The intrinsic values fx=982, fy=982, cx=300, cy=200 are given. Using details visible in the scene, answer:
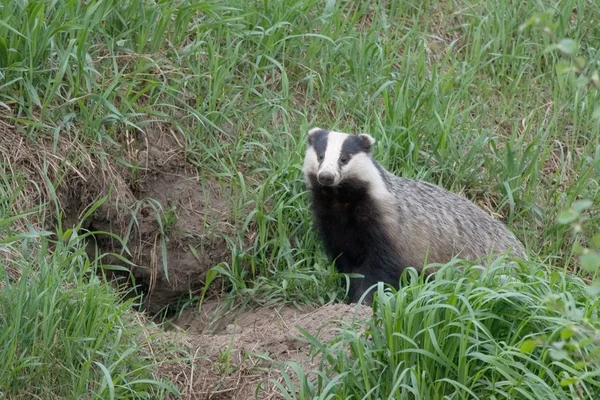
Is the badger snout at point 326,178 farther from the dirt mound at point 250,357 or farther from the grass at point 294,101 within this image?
the dirt mound at point 250,357

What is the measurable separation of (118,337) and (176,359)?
266 millimetres

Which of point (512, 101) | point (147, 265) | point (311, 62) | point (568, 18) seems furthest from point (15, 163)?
point (568, 18)

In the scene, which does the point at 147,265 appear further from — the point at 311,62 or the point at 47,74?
the point at 311,62

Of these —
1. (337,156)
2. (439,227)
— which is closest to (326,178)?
(337,156)

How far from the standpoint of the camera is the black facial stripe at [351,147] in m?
4.69

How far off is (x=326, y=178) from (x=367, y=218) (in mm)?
358

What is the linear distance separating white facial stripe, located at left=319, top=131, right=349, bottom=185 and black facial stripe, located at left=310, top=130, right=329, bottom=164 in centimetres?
2

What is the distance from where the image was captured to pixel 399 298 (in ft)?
11.0

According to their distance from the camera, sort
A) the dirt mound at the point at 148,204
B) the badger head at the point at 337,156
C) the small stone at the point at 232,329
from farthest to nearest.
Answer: the dirt mound at the point at 148,204 → the badger head at the point at 337,156 → the small stone at the point at 232,329

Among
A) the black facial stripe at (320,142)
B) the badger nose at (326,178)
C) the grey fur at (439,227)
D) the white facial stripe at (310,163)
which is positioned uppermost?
the black facial stripe at (320,142)

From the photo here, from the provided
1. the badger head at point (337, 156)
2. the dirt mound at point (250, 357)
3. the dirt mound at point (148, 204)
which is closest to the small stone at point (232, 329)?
the dirt mound at point (250, 357)

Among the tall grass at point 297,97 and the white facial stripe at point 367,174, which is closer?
the white facial stripe at point 367,174

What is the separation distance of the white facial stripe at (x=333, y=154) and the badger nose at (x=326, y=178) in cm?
2

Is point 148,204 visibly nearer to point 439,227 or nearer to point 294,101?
point 294,101
